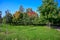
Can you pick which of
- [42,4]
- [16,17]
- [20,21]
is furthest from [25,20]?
[42,4]

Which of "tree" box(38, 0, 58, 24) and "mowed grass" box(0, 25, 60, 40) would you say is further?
"tree" box(38, 0, 58, 24)

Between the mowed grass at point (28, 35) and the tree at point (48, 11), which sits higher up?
the tree at point (48, 11)

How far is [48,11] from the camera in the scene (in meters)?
36.0

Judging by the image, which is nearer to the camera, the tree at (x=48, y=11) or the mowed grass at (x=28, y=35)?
the mowed grass at (x=28, y=35)

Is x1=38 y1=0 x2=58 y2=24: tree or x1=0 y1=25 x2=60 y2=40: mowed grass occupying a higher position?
x1=38 y1=0 x2=58 y2=24: tree

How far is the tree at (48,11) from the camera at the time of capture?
35250mm

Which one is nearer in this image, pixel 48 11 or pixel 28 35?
pixel 28 35

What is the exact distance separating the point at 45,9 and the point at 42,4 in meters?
2.27

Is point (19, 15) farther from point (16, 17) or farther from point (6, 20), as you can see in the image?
point (6, 20)

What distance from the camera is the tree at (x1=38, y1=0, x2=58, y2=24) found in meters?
35.2

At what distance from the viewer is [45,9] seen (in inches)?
1416

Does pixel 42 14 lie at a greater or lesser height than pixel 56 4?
lesser

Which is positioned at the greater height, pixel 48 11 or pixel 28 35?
pixel 48 11

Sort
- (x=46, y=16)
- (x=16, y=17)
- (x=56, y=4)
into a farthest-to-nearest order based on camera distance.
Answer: (x=16, y=17) < (x=56, y=4) < (x=46, y=16)
